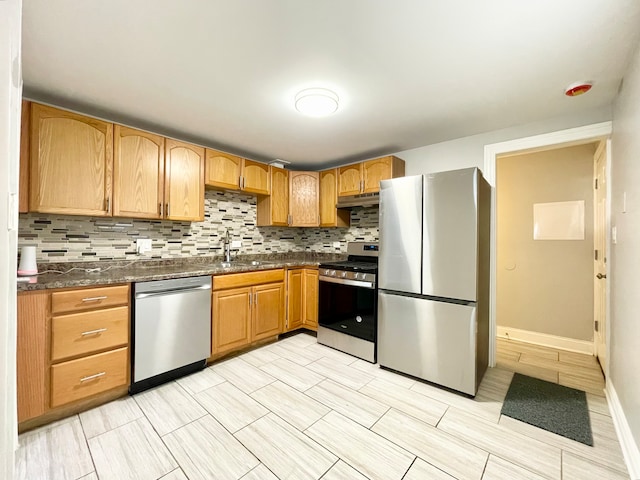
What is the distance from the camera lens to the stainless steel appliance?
8.75 feet

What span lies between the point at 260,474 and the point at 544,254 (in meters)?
3.61

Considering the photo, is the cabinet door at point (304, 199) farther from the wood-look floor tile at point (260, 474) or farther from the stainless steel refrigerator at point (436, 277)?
the wood-look floor tile at point (260, 474)

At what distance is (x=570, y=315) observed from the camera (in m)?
3.03

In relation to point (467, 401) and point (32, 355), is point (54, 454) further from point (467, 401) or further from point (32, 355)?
point (467, 401)

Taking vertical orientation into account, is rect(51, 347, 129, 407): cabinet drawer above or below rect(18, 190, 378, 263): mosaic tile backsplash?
below

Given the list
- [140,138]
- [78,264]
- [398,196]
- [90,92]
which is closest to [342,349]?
[398,196]

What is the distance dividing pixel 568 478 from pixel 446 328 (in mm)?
976

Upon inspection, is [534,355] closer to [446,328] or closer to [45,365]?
[446,328]

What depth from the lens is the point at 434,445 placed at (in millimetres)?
1598

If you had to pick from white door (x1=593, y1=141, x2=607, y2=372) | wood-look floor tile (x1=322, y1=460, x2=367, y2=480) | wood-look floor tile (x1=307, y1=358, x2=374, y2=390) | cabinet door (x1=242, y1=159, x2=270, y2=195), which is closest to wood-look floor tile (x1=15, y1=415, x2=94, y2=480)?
wood-look floor tile (x1=322, y1=460, x2=367, y2=480)

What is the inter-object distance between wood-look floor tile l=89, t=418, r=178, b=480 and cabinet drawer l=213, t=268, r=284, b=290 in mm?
1161

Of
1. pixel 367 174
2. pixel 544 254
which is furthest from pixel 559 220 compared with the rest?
pixel 367 174

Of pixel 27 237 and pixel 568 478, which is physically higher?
pixel 27 237

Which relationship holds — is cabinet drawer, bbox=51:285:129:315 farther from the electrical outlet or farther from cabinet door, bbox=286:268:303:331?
cabinet door, bbox=286:268:303:331
